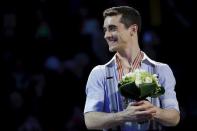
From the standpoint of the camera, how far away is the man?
13.9 ft

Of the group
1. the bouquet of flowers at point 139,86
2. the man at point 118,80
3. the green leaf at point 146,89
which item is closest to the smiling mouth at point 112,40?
the man at point 118,80

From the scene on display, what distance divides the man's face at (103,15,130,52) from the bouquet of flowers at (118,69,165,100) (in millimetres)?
299

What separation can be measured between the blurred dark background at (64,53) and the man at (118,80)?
12.2 ft

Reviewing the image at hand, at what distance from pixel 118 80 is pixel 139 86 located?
0.32 metres

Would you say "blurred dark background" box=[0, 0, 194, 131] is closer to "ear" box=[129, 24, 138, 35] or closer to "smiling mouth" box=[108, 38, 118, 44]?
"ear" box=[129, 24, 138, 35]

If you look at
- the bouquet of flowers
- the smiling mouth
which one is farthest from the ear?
the bouquet of flowers

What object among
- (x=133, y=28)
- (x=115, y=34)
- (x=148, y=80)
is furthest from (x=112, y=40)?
(x=148, y=80)

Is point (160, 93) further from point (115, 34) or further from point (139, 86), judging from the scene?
point (115, 34)

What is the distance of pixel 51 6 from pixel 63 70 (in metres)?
1.61

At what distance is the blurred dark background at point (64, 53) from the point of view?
840 centimetres

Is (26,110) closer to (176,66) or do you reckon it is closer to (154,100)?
(176,66)

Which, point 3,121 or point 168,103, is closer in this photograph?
point 168,103

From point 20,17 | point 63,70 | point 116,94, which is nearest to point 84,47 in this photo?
point 63,70

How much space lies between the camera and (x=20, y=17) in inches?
Answer: 389
